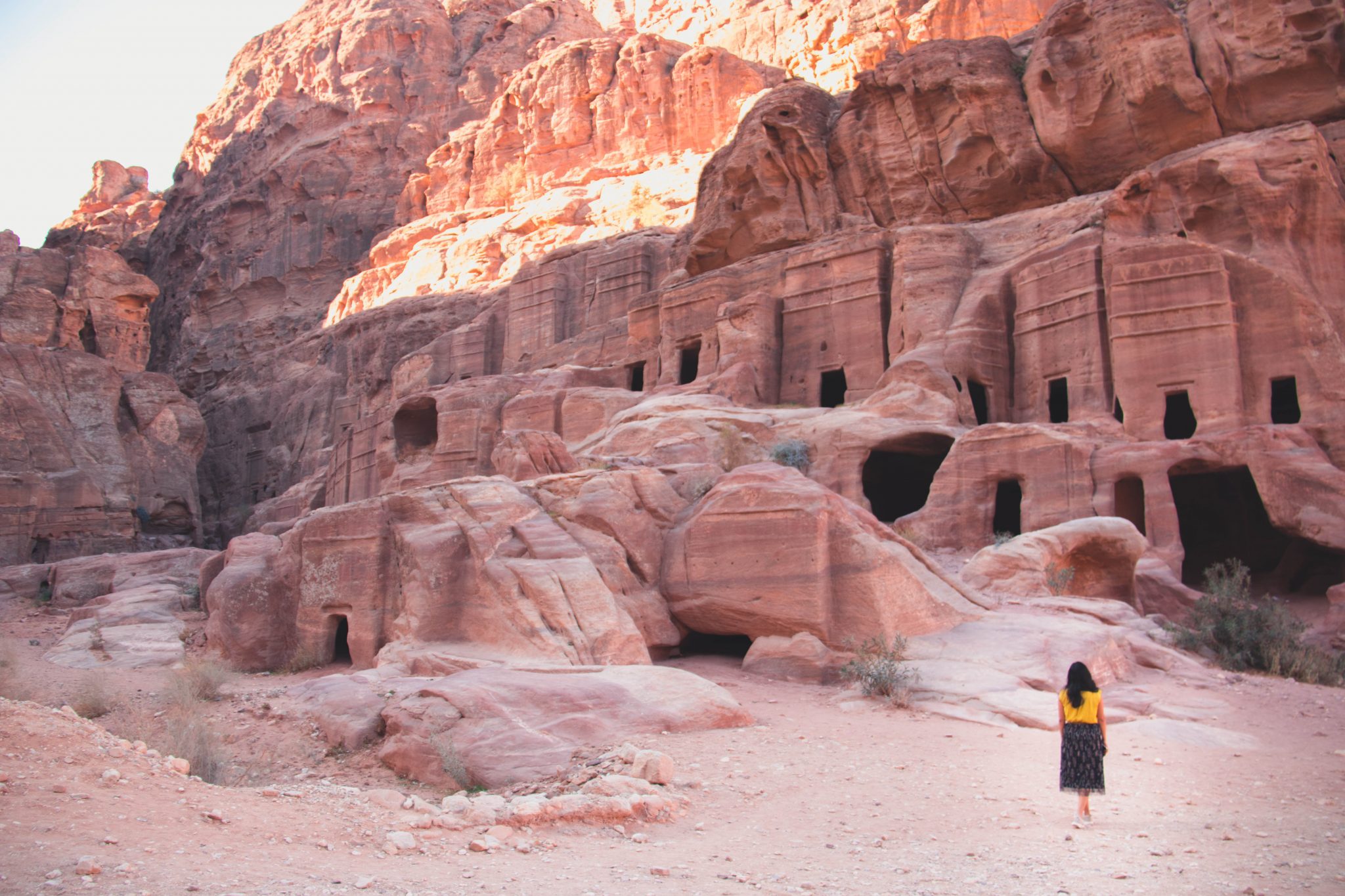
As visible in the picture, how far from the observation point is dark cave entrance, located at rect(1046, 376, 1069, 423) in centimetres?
2512

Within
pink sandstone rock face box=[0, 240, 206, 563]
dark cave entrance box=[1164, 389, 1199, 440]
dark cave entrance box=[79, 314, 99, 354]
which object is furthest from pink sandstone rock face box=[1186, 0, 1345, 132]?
dark cave entrance box=[79, 314, 99, 354]

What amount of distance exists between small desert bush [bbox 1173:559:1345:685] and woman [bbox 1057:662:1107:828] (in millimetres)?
8392

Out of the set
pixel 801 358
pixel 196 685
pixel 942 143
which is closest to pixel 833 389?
pixel 801 358

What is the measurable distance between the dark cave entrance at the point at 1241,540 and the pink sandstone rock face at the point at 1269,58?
1285 cm

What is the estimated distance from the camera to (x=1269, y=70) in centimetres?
2891

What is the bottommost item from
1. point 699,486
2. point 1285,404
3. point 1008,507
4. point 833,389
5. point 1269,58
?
point 1008,507

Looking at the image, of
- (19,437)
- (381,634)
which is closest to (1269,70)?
(381,634)

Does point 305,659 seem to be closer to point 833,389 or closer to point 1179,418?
point 833,389

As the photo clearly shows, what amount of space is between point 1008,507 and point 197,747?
795 inches

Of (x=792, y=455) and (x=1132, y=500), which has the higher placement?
(x=792, y=455)

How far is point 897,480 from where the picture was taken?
27188 millimetres

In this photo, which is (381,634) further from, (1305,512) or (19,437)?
(19,437)

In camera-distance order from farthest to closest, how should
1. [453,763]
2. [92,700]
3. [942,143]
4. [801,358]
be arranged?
[942,143] < [801,358] < [92,700] < [453,763]

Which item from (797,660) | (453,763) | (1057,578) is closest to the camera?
(453,763)
